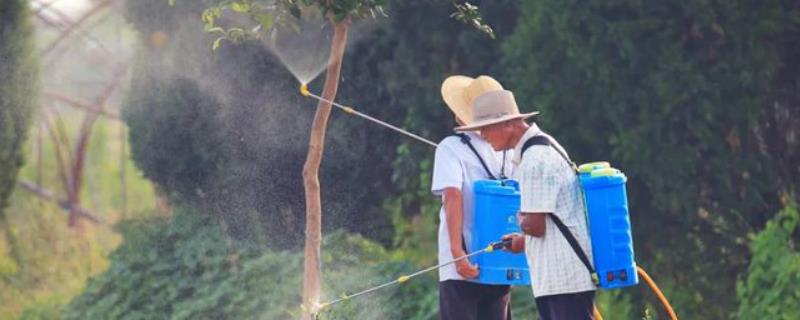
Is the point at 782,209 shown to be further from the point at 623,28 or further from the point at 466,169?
the point at 466,169

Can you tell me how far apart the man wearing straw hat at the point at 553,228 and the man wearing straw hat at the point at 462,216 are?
2.04 feet

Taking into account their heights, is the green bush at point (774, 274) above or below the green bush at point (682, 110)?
below

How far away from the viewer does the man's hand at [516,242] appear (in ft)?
22.2

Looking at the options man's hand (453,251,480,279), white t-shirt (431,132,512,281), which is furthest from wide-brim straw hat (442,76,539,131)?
man's hand (453,251,480,279)

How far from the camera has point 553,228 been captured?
20.8 feet

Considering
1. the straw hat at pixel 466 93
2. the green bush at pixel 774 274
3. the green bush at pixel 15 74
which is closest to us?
the straw hat at pixel 466 93

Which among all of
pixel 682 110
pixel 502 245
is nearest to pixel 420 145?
pixel 682 110

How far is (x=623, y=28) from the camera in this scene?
9.12 m

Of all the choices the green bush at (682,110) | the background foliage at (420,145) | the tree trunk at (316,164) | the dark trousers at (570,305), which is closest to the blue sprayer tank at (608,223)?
the dark trousers at (570,305)

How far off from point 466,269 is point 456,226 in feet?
0.58

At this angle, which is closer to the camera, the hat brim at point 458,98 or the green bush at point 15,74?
the hat brim at point 458,98

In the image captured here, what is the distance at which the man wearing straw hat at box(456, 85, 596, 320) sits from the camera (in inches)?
246

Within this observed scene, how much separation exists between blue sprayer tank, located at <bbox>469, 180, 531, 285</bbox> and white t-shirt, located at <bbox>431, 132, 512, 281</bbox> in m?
0.07

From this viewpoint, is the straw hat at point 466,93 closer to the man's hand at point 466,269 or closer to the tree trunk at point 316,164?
the tree trunk at point 316,164
